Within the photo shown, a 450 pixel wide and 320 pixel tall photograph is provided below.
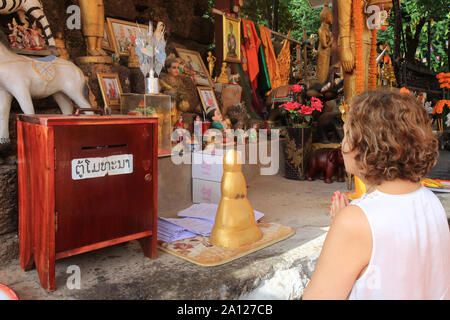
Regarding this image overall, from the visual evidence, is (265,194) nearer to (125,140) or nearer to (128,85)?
(128,85)

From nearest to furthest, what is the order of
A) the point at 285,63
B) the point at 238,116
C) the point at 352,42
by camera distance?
the point at 352,42, the point at 238,116, the point at 285,63

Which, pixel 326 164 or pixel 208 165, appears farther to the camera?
pixel 326 164

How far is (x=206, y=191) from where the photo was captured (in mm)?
2762

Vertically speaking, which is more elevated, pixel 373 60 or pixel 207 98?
pixel 373 60

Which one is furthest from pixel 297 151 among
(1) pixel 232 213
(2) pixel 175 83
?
(1) pixel 232 213

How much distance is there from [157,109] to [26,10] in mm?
1062

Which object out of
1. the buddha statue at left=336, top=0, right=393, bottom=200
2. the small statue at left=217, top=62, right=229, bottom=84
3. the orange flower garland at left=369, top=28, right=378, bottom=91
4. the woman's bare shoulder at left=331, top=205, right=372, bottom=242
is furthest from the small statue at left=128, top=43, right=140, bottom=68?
the woman's bare shoulder at left=331, top=205, right=372, bottom=242

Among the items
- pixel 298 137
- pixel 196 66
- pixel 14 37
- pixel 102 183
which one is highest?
pixel 196 66

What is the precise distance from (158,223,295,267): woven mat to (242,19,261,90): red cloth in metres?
4.01

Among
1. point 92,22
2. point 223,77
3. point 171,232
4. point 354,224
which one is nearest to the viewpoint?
point 354,224

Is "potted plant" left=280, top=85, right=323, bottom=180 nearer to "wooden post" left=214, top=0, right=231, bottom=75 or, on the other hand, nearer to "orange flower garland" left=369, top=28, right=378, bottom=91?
"orange flower garland" left=369, top=28, right=378, bottom=91

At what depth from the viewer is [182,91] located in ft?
12.0

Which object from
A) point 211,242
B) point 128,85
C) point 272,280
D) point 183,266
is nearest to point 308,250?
point 272,280

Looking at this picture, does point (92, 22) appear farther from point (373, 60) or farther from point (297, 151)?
point (373, 60)
